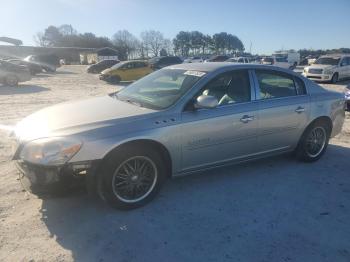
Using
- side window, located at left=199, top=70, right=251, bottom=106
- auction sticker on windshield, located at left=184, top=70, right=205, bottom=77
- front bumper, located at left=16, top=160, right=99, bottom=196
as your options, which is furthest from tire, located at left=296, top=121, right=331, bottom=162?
front bumper, located at left=16, top=160, right=99, bottom=196

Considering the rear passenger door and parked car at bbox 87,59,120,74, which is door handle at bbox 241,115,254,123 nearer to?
the rear passenger door

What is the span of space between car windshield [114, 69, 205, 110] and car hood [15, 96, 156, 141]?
0.19 m

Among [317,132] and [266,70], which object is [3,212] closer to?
[266,70]

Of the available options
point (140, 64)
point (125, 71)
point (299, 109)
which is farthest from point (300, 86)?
point (140, 64)

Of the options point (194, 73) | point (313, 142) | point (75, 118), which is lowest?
point (313, 142)

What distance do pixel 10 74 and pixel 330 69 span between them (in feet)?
60.7

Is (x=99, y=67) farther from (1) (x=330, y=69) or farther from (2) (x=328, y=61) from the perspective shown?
(1) (x=330, y=69)

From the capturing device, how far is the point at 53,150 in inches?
132

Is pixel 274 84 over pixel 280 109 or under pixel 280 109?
over

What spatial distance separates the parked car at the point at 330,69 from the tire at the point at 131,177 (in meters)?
19.5

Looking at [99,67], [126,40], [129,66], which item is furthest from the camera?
[126,40]

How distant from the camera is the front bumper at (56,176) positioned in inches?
133

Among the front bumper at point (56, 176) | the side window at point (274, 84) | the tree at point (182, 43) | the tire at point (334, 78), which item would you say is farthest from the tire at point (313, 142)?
the tree at point (182, 43)

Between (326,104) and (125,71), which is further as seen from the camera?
(125,71)
